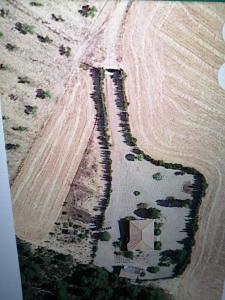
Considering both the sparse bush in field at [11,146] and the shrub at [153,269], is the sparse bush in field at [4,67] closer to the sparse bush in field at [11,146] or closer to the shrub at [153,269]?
the sparse bush in field at [11,146]

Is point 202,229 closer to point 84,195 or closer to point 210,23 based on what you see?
point 84,195

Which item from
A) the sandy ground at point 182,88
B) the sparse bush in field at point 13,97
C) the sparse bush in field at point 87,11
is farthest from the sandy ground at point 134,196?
the sparse bush in field at point 13,97

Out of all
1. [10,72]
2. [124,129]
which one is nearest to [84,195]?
[124,129]

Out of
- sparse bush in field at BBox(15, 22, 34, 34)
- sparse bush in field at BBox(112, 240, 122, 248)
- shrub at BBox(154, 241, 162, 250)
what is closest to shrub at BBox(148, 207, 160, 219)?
shrub at BBox(154, 241, 162, 250)

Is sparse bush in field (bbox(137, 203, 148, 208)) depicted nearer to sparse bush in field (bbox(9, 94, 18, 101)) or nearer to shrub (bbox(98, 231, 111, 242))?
shrub (bbox(98, 231, 111, 242))

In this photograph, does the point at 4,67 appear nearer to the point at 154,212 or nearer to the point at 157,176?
the point at 157,176
